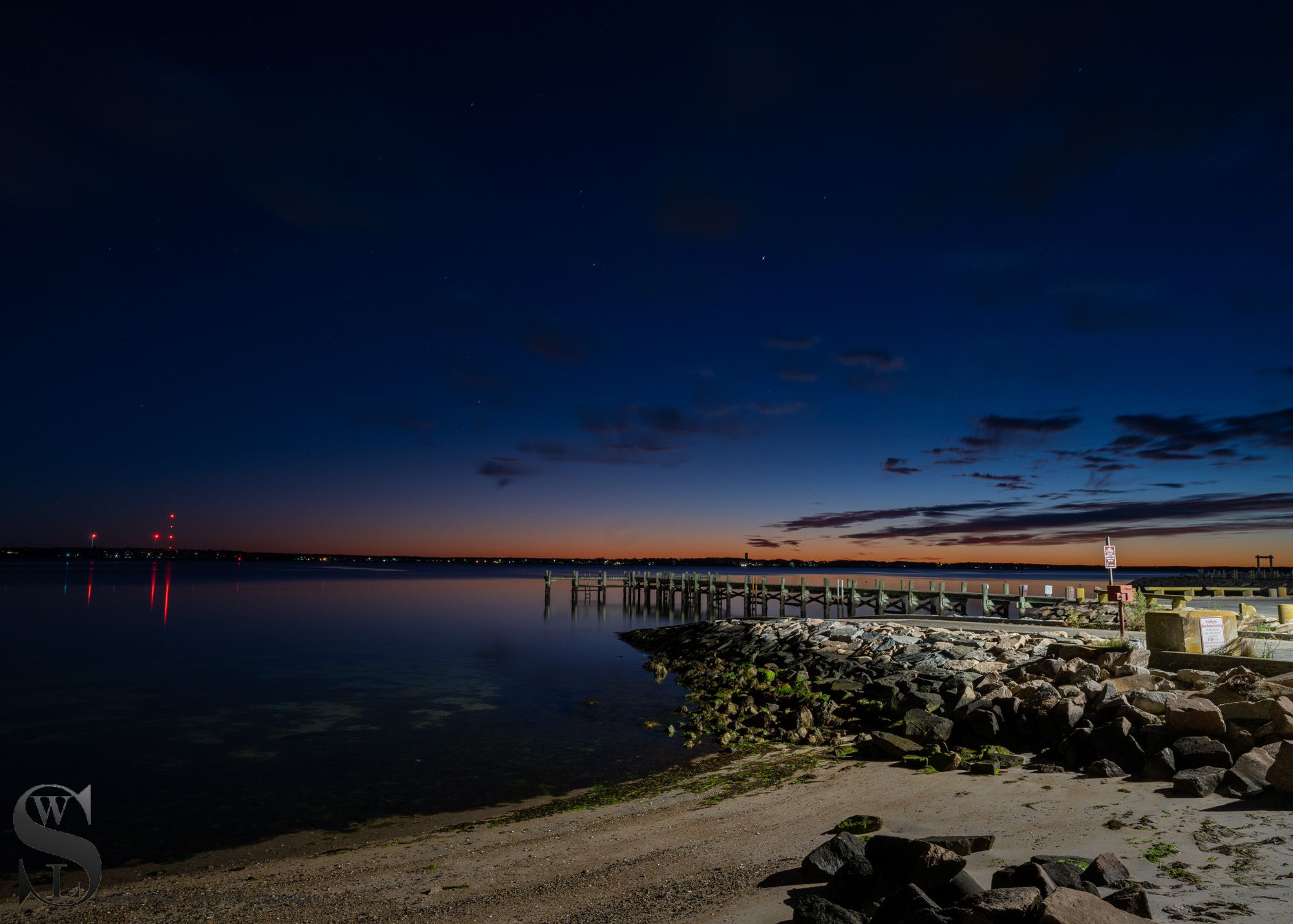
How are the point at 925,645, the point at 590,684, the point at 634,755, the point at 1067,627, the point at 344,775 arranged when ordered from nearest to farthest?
the point at 344,775
the point at 634,755
the point at 925,645
the point at 1067,627
the point at 590,684

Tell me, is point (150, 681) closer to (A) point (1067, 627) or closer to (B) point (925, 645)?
(B) point (925, 645)

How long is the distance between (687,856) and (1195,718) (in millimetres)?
6553

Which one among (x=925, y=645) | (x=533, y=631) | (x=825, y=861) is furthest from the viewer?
(x=533, y=631)

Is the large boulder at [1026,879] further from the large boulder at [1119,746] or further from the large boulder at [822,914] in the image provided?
the large boulder at [1119,746]

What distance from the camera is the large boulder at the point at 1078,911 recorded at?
170 inches

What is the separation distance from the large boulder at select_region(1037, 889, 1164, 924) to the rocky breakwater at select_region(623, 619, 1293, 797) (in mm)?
4424

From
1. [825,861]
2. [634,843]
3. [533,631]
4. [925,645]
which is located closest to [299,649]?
[533,631]

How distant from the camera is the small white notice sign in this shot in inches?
567

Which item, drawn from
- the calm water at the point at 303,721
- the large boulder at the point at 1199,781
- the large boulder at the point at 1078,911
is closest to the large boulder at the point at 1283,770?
the large boulder at the point at 1199,781

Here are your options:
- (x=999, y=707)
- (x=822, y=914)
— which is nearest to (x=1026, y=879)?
(x=822, y=914)

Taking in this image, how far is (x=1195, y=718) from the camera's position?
916 centimetres

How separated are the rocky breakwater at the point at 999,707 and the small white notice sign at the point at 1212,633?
3.55 feet

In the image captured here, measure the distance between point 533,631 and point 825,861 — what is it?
38.0 metres

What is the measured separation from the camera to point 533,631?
142 ft
